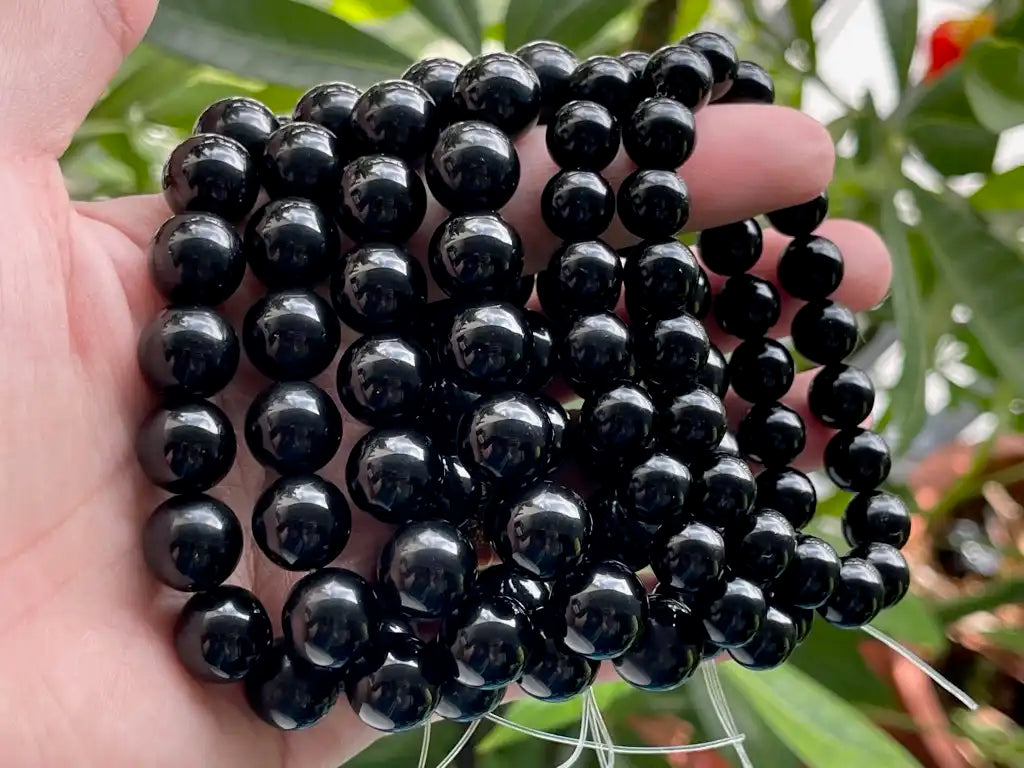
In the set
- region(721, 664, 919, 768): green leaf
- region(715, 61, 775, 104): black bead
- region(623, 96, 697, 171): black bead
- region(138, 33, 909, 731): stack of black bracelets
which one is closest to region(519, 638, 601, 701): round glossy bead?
region(138, 33, 909, 731): stack of black bracelets

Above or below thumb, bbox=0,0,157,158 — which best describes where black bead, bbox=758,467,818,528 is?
below

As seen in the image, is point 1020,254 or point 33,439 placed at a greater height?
point 1020,254

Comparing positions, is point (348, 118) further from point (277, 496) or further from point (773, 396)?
point (773, 396)

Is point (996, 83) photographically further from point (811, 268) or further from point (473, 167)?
point (473, 167)

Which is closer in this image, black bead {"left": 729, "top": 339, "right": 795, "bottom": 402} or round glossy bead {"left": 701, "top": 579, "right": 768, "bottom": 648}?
round glossy bead {"left": 701, "top": 579, "right": 768, "bottom": 648}

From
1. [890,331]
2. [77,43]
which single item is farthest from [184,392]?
[890,331]

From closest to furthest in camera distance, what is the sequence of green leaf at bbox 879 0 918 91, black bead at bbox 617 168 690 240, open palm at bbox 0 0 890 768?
open palm at bbox 0 0 890 768
black bead at bbox 617 168 690 240
green leaf at bbox 879 0 918 91

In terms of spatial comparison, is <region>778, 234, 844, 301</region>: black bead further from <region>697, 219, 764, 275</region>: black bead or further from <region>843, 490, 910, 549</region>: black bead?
<region>843, 490, 910, 549</region>: black bead
